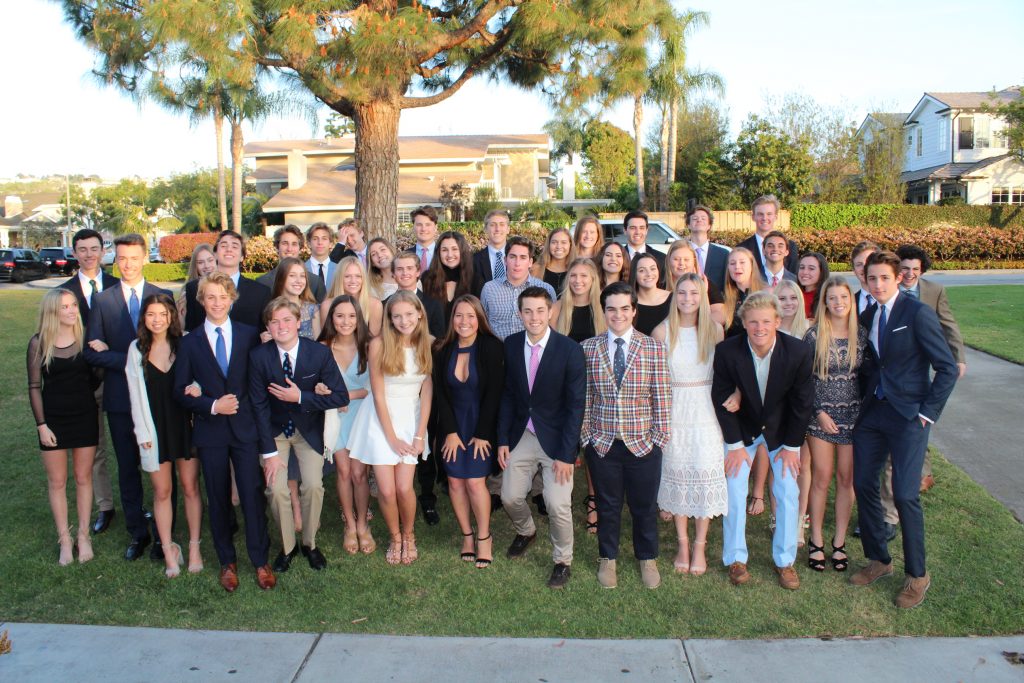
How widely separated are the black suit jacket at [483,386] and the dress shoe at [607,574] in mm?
1008

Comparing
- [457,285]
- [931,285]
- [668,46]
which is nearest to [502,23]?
[457,285]

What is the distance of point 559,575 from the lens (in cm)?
459

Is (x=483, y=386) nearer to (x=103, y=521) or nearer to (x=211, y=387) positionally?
(x=211, y=387)

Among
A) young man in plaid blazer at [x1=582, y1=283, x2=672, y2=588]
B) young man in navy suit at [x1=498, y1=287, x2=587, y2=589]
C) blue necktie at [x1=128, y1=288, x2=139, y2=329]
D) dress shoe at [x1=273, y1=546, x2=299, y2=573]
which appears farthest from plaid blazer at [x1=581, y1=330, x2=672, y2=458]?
blue necktie at [x1=128, y1=288, x2=139, y2=329]

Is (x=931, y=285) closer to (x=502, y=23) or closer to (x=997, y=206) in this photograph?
(x=502, y=23)

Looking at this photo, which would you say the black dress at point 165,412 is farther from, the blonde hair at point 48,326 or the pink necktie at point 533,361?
the pink necktie at point 533,361

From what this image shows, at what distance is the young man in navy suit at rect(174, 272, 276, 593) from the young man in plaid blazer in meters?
2.02

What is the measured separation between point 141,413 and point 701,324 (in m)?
3.41

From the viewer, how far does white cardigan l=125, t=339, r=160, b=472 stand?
4.59 meters

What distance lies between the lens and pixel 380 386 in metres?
4.88

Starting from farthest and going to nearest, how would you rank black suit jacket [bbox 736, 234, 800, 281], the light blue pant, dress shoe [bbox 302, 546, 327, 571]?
black suit jacket [bbox 736, 234, 800, 281] → dress shoe [bbox 302, 546, 327, 571] → the light blue pant

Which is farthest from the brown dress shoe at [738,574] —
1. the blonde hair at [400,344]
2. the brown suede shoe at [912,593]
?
the blonde hair at [400,344]

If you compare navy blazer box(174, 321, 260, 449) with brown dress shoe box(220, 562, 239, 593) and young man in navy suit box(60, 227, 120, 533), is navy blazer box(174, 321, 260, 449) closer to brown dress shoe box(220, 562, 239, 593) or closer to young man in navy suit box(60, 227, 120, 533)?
brown dress shoe box(220, 562, 239, 593)

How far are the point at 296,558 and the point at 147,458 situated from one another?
44.2 inches
